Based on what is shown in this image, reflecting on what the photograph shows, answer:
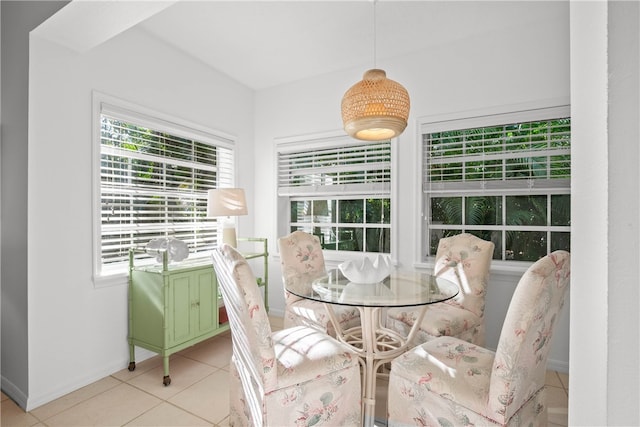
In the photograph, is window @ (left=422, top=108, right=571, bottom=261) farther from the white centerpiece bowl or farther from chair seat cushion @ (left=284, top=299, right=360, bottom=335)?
the white centerpiece bowl

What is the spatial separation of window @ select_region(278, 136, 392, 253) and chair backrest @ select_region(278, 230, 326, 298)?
74 cm

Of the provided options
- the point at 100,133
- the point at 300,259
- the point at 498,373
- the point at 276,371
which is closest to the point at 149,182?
the point at 100,133

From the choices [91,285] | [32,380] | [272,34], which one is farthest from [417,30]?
[32,380]

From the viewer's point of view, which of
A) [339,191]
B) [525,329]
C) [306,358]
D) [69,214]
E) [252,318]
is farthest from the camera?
[339,191]

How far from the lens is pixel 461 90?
2.99 meters

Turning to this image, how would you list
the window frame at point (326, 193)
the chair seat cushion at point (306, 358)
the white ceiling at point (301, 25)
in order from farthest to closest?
1. the window frame at point (326, 193)
2. the white ceiling at point (301, 25)
3. the chair seat cushion at point (306, 358)

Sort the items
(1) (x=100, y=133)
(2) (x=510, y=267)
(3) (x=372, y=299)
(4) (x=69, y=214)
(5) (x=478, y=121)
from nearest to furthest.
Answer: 1. (3) (x=372, y=299)
2. (4) (x=69, y=214)
3. (1) (x=100, y=133)
4. (2) (x=510, y=267)
5. (5) (x=478, y=121)

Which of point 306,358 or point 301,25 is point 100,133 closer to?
point 301,25

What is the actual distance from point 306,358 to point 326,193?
2.30 metres

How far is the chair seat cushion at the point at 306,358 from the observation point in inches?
62.4

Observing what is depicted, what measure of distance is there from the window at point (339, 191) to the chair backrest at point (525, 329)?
2035 mm

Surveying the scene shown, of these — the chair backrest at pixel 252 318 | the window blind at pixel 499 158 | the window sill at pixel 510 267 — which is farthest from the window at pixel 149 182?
the window sill at pixel 510 267

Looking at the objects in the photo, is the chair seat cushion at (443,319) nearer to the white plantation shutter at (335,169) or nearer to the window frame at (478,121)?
the window frame at (478,121)

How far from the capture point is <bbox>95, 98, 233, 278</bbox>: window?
8.59 ft
